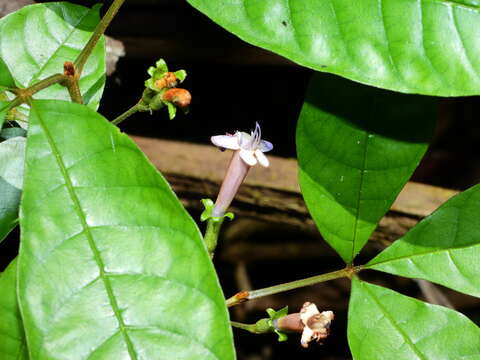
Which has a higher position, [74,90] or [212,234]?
[74,90]

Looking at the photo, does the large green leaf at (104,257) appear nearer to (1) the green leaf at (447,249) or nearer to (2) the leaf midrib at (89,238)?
(2) the leaf midrib at (89,238)

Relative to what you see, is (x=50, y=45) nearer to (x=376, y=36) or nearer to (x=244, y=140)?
(x=244, y=140)

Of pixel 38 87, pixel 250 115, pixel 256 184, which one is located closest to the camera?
pixel 38 87

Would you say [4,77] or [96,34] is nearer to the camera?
[4,77]

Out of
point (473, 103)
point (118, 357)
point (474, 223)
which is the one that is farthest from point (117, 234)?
point (473, 103)

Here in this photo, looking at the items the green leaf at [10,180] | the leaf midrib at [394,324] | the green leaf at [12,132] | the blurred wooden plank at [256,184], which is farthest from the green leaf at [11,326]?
the blurred wooden plank at [256,184]

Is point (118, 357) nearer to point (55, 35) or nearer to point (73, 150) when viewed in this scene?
point (73, 150)

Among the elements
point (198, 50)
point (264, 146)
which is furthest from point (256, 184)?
point (264, 146)
